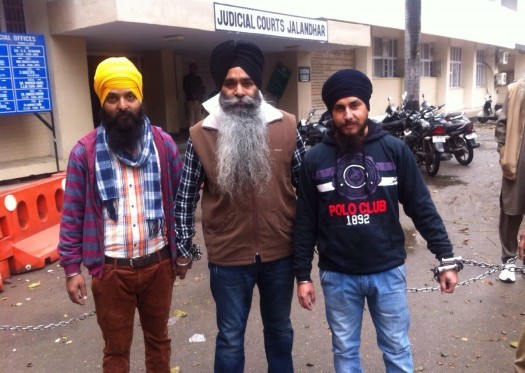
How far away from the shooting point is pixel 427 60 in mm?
21359

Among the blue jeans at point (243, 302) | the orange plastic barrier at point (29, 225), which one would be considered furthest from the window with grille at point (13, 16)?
the blue jeans at point (243, 302)

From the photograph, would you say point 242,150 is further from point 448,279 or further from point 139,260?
point 448,279

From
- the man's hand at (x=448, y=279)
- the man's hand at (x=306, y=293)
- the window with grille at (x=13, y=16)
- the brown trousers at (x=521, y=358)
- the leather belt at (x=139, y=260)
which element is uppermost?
the window with grille at (x=13, y=16)

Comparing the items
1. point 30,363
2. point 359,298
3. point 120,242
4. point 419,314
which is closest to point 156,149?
point 120,242

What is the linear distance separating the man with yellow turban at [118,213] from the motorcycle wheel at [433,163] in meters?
7.49

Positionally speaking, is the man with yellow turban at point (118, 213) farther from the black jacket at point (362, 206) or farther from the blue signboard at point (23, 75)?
the blue signboard at point (23, 75)

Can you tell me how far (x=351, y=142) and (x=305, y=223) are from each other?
449mm

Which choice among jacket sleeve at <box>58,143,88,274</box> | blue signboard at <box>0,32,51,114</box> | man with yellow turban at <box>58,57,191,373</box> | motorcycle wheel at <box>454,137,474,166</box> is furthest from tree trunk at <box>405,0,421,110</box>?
jacket sleeve at <box>58,143,88,274</box>

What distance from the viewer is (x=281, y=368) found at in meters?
2.55

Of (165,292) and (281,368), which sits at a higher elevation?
(165,292)

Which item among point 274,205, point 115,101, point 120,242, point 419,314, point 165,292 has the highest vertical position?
point 115,101

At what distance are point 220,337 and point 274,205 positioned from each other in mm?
738

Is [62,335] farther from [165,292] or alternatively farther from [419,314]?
[419,314]

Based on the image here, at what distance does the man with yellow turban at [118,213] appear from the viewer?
7.79 feet
